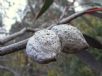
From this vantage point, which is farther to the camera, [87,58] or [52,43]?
[87,58]

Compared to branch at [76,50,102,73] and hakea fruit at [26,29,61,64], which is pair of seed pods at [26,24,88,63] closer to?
hakea fruit at [26,29,61,64]

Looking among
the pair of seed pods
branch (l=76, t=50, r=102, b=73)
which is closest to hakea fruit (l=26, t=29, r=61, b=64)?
the pair of seed pods

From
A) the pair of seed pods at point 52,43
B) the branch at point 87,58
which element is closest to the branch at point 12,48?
the pair of seed pods at point 52,43

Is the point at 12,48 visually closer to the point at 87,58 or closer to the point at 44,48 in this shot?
the point at 44,48

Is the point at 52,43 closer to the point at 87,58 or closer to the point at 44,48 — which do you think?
the point at 44,48

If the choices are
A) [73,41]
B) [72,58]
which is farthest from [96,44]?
[72,58]

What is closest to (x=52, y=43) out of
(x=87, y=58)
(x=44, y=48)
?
(x=44, y=48)

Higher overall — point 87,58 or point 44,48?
point 44,48

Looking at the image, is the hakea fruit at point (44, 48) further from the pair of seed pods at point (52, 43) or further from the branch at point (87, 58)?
the branch at point (87, 58)

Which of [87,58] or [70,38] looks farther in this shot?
[87,58]
